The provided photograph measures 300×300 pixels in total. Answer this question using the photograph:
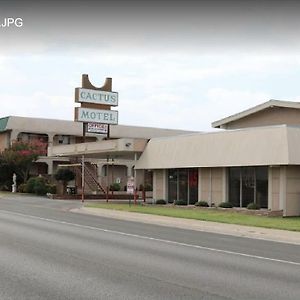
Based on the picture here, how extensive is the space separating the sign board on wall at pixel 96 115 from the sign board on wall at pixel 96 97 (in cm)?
74

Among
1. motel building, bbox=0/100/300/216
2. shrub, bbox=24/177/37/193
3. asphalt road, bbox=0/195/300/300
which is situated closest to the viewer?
asphalt road, bbox=0/195/300/300

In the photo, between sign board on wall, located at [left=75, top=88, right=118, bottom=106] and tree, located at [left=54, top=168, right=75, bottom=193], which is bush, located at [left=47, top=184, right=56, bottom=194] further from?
sign board on wall, located at [left=75, top=88, right=118, bottom=106]

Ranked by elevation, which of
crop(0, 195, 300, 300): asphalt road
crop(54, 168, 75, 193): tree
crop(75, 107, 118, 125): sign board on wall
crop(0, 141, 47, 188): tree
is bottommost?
crop(0, 195, 300, 300): asphalt road

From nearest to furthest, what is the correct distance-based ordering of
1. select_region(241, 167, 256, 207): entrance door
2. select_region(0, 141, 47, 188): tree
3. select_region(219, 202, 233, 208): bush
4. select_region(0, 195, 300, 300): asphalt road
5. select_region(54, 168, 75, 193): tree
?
1. select_region(0, 195, 300, 300): asphalt road
2. select_region(241, 167, 256, 207): entrance door
3. select_region(219, 202, 233, 208): bush
4. select_region(54, 168, 75, 193): tree
5. select_region(0, 141, 47, 188): tree

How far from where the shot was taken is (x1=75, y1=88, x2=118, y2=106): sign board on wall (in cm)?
4616

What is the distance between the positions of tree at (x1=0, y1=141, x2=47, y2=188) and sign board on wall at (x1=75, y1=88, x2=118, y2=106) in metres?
12.2

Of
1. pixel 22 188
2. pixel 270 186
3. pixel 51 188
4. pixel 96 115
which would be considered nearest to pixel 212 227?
pixel 270 186

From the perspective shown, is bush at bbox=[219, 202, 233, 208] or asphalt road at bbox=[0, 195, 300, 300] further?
bush at bbox=[219, 202, 233, 208]

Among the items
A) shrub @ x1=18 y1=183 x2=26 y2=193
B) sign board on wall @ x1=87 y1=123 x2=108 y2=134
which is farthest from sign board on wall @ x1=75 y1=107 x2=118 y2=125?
shrub @ x1=18 y1=183 x2=26 y2=193

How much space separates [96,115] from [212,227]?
26.2 m

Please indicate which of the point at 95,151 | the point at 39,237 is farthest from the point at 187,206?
the point at 39,237

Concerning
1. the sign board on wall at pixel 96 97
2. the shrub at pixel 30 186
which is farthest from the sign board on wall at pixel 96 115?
the shrub at pixel 30 186

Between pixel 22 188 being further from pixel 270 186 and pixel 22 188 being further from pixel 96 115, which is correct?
pixel 270 186

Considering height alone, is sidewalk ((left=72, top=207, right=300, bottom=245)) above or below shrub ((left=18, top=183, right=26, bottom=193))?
below
